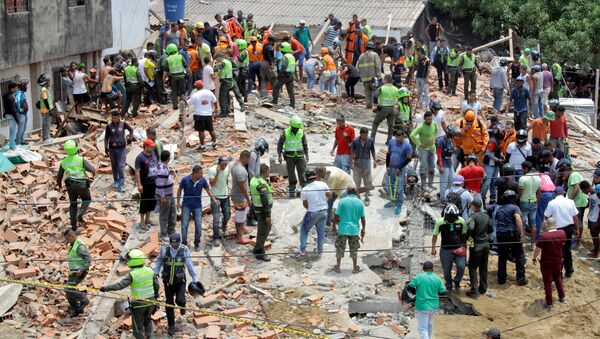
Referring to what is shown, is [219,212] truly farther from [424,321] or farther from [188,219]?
[424,321]

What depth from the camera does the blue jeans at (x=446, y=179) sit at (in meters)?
19.3

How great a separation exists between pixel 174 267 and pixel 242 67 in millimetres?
10512

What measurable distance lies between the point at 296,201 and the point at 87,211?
4.04m

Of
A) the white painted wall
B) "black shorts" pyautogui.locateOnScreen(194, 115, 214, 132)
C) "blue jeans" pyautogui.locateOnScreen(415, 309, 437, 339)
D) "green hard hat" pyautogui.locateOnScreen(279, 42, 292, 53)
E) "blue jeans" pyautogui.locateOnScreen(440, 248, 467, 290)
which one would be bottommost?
"blue jeans" pyautogui.locateOnScreen(415, 309, 437, 339)

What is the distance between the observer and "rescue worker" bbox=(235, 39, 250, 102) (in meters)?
24.2

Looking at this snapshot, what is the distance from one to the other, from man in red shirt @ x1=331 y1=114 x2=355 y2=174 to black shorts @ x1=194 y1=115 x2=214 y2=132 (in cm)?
312

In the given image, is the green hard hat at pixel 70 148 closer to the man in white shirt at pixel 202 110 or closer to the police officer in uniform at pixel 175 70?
the man in white shirt at pixel 202 110

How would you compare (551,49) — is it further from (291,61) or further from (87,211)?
(87,211)

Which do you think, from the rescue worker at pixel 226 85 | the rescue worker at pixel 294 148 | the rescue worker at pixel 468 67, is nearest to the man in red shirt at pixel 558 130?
the rescue worker at pixel 468 67

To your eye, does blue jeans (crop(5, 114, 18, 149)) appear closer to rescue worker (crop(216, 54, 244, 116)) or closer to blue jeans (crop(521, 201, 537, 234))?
rescue worker (crop(216, 54, 244, 116))

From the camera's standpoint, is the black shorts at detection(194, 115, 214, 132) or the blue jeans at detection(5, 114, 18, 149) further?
the blue jeans at detection(5, 114, 18, 149)

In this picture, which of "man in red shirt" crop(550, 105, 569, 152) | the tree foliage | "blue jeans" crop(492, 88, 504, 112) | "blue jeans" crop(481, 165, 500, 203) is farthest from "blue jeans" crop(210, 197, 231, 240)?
the tree foliage

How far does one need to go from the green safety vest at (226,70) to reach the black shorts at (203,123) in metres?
1.92

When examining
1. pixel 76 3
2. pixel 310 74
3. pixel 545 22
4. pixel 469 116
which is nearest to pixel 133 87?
pixel 76 3
